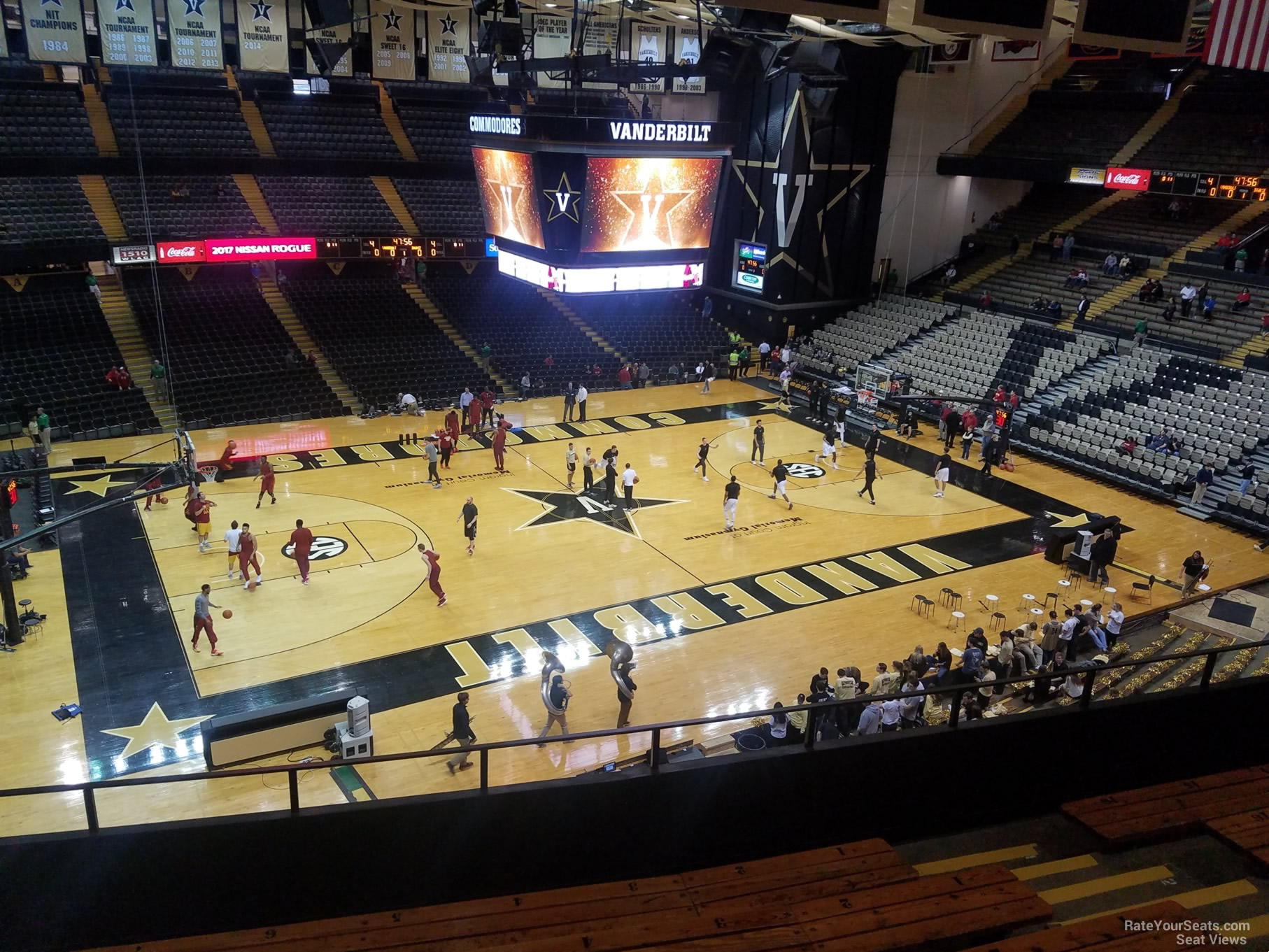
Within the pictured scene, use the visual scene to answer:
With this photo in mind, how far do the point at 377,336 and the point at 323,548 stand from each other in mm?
13878

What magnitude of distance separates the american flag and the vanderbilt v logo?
975 inches

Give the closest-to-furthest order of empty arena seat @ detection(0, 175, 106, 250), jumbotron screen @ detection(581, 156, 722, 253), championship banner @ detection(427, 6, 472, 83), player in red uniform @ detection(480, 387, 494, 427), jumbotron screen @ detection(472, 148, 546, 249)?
jumbotron screen @ detection(581, 156, 722, 253) → jumbotron screen @ detection(472, 148, 546, 249) → championship banner @ detection(427, 6, 472, 83) → player in red uniform @ detection(480, 387, 494, 427) → empty arena seat @ detection(0, 175, 106, 250)

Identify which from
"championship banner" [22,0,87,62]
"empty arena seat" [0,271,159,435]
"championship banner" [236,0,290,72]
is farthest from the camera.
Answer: "empty arena seat" [0,271,159,435]

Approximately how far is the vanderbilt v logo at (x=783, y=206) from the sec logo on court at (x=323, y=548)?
2105 centimetres

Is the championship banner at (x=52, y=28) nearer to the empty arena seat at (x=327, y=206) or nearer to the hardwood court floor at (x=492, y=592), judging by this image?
the empty arena seat at (x=327, y=206)

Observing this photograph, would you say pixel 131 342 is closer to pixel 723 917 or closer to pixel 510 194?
pixel 510 194

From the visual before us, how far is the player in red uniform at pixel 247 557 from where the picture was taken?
15.9 meters

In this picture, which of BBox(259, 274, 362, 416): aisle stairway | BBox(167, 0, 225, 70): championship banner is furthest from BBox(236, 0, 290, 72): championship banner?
BBox(259, 274, 362, 416): aisle stairway

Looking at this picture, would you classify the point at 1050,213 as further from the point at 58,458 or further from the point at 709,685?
the point at 58,458

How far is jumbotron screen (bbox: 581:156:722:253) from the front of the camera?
15820 mm

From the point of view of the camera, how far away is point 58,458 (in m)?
22.0

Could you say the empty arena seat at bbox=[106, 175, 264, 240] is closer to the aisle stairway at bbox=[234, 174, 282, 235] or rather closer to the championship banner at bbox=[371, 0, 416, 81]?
the aisle stairway at bbox=[234, 174, 282, 235]

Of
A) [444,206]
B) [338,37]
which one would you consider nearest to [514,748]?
A: [338,37]

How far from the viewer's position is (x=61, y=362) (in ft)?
84.1
